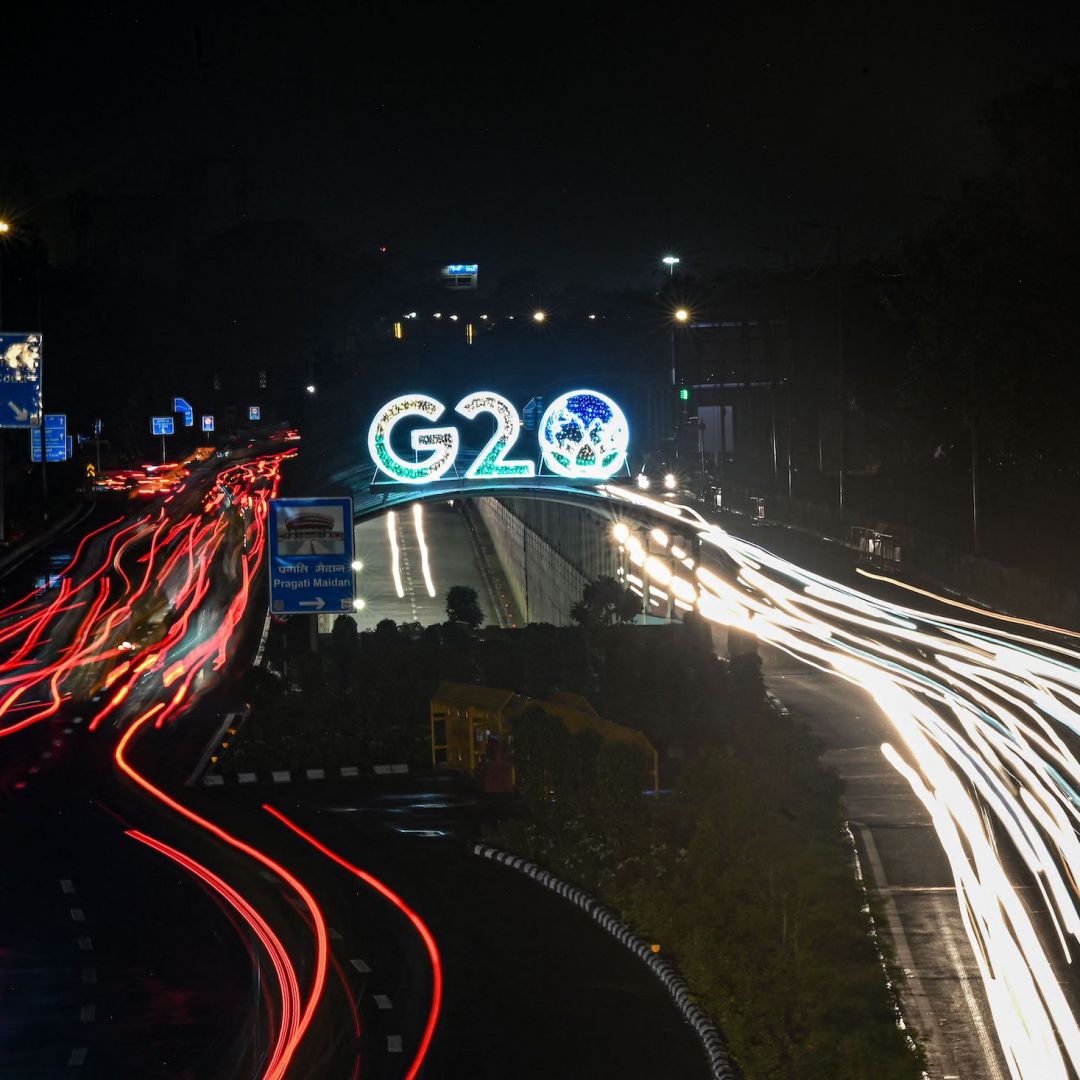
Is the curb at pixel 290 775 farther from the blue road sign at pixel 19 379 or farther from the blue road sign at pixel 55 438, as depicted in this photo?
the blue road sign at pixel 55 438

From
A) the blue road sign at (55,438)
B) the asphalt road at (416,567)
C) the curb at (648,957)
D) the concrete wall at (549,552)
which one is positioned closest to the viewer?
the curb at (648,957)

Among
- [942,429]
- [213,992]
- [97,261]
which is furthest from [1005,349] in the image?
[97,261]

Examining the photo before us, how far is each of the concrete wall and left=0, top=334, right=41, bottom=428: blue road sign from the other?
1996cm

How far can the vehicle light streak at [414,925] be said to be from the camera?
639 inches

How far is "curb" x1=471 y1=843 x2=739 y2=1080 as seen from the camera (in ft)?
52.0

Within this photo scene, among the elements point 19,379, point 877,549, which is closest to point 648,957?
point 19,379

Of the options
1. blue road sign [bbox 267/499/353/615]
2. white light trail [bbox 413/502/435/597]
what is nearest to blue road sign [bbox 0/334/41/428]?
blue road sign [bbox 267/499/353/615]

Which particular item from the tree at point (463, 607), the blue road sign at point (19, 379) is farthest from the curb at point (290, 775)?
the tree at point (463, 607)

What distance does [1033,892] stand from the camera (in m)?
19.9

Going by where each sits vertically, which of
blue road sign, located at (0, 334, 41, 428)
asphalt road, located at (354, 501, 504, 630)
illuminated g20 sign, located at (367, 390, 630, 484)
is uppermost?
blue road sign, located at (0, 334, 41, 428)

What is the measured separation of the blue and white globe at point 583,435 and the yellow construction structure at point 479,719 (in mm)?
14696

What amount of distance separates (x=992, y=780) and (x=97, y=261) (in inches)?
6399

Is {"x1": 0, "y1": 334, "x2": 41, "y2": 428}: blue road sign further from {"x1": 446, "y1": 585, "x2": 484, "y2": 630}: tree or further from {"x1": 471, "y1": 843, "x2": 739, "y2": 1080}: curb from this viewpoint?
{"x1": 471, "y1": 843, "x2": 739, "y2": 1080}: curb

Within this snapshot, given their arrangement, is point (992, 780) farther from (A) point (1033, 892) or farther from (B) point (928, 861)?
(A) point (1033, 892)
